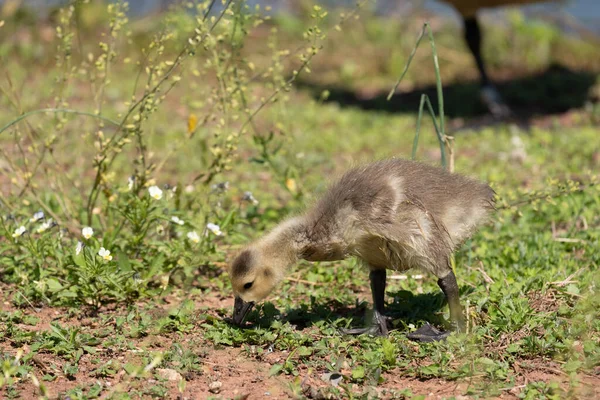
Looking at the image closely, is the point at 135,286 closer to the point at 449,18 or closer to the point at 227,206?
the point at 227,206

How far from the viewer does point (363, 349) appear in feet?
12.4

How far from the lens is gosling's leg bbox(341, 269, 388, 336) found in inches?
154

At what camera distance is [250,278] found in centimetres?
381

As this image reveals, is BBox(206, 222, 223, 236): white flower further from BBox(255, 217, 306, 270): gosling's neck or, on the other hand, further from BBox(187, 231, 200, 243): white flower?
BBox(255, 217, 306, 270): gosling's neck

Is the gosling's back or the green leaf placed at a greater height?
the gosling's back

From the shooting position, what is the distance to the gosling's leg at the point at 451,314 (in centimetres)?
379

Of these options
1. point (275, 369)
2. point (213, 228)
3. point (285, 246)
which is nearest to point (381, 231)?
point (285, 246)

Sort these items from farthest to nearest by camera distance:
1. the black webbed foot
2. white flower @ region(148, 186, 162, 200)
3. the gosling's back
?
1. white flower @ region(148, 186, 162, 200)
2. the black webbed foot
3. the gosling's back

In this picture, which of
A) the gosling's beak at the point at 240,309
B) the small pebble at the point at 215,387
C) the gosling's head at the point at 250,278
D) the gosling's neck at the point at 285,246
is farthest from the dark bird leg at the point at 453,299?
the small pebble at the point at 215,387

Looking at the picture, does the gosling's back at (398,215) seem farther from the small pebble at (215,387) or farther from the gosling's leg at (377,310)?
the small pebble at (215,387)

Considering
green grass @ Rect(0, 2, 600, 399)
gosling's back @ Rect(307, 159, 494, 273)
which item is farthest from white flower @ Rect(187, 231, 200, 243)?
gosling's back @ Rect(307, 159, 494, 273)

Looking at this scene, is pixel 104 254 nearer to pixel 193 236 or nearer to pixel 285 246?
pixel 193 236

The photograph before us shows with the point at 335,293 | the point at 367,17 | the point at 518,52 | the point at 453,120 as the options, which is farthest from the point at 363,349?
the point at 367,17

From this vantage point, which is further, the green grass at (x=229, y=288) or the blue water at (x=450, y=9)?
the blue water at (x=450, y=9)
